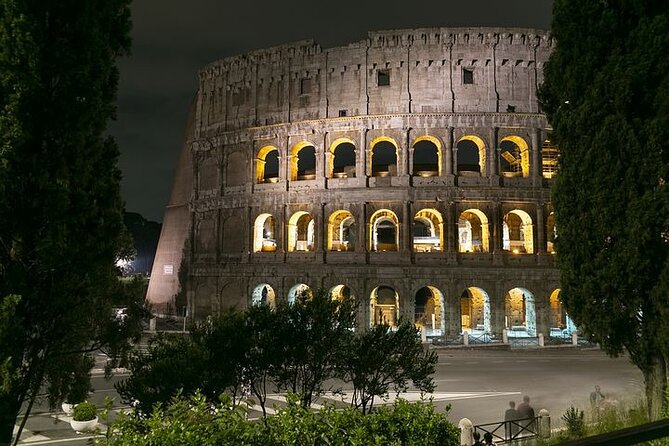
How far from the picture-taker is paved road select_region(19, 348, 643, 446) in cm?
1335

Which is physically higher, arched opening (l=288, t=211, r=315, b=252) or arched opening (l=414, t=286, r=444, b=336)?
arched opening (l=288, t=211, r=315, b=252)

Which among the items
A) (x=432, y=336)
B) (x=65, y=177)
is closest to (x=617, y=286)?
(x=65, y=177)

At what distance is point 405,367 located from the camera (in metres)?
11.6

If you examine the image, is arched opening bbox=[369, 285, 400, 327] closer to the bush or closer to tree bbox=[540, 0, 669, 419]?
the bush

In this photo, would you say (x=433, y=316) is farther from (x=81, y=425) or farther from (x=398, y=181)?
(x=81, y=425)

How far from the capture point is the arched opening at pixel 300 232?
30.2 meters

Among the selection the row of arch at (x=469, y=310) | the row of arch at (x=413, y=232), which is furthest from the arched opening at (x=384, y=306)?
the row of arch at (x=413, y=232)

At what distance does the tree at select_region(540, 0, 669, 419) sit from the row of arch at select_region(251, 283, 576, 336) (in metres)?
15.9

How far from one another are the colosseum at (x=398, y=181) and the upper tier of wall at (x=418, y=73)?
0.20 feet

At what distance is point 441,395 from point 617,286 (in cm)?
765

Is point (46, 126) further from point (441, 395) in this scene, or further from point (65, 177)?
point (441, 395)

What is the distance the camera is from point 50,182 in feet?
22.8

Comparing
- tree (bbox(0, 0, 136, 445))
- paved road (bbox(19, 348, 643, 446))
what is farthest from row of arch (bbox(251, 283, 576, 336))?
tree (bbox(0, 0, 136, 445))

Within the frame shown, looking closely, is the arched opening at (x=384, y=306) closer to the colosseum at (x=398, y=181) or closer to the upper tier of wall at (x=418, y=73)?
the colosseum at (x=398, y=181)
